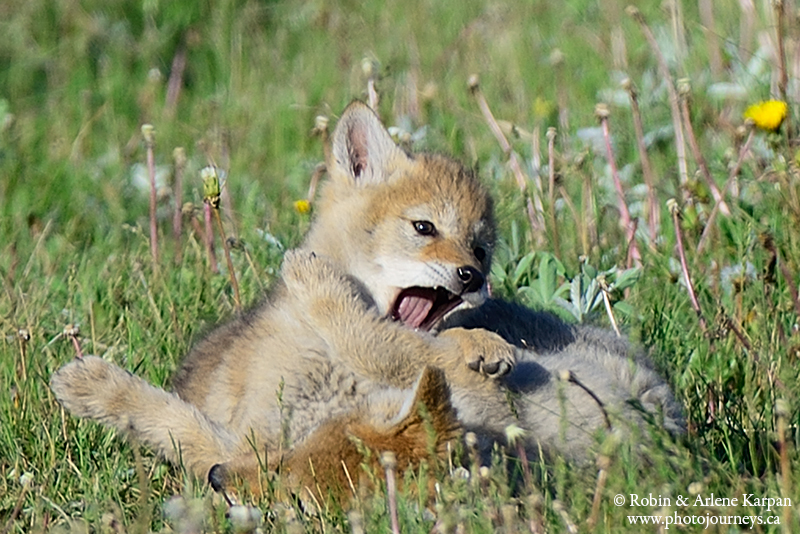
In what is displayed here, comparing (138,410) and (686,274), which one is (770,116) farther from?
(138,410)

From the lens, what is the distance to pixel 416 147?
552 cm

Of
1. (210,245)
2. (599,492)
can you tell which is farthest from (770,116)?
(599,492)

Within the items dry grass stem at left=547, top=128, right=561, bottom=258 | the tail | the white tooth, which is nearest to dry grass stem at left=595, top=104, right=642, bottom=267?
dry grass stem at left=547, top=128, right=561, bottom=258

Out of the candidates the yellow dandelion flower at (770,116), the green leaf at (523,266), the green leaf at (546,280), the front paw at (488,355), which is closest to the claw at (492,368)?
the front paw at (488,355)

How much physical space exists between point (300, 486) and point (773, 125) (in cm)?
267

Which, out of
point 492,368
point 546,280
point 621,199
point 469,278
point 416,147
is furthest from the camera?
point 416,147

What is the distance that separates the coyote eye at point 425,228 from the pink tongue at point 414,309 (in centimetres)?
22

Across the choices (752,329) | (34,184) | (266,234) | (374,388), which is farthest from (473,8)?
(374,388)

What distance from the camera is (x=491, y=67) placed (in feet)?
24.4

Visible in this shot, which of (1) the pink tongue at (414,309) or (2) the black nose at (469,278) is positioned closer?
(2) the black nose at (469,278)

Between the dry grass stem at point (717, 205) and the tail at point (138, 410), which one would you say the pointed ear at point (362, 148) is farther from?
the dry grass stem at point (717, 205)

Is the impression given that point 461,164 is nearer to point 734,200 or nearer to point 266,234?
point 266,234

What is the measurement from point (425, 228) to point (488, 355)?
0.66m

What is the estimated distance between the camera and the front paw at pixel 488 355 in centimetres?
333
